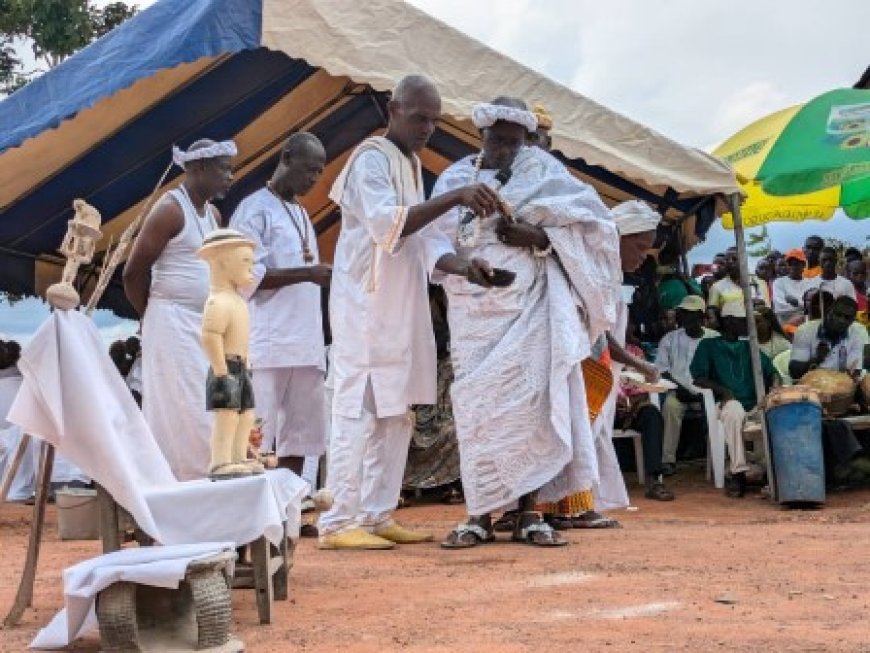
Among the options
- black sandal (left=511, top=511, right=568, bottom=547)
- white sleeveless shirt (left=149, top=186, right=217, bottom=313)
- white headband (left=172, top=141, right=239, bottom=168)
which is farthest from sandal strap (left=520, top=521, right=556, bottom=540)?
white headband (left=172, top=141, right=239, bottom=168)

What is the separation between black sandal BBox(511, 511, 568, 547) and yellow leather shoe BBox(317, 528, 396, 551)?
602mm

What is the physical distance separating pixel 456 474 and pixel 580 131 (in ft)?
8.89

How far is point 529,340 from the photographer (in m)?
6.06

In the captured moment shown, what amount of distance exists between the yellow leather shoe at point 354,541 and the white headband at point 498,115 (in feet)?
6.56

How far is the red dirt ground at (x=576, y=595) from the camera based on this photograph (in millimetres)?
3793

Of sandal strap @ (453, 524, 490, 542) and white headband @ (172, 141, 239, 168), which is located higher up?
white headband @ (172, 141, 239, 168)

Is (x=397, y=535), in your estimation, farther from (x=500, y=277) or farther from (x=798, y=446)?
(x=798, y=446)

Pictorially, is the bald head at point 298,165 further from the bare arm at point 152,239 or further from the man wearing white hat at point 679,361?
the man wearing white hat at point 679,361

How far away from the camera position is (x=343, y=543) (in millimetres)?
6156

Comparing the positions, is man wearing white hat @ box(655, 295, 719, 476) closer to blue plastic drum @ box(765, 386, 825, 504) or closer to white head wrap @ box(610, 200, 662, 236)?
blue plastic drum @ box(765, 386, 825, 504)

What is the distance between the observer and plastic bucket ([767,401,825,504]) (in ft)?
28.8

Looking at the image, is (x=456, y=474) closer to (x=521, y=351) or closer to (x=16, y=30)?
(x=521, y=351)

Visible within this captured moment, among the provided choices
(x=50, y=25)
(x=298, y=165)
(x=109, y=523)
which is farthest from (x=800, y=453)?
(x=50, y=25)

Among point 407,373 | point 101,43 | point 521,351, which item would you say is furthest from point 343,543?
point 101,43
